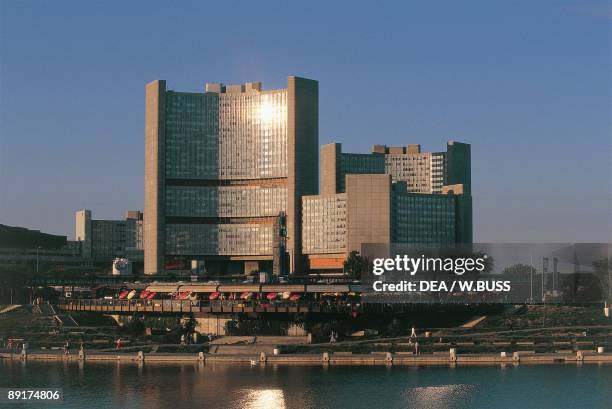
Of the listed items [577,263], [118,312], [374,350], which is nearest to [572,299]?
[577,263]

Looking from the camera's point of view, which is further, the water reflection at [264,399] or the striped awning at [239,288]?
the striped awning at [239,288]

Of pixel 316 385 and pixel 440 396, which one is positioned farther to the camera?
pixel 316 385

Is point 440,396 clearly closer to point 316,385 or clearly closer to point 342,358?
point 316,385

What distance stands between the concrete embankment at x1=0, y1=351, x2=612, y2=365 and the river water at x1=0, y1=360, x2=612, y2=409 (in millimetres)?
4198

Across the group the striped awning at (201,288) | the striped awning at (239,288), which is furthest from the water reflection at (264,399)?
the striped awning at (201,288)

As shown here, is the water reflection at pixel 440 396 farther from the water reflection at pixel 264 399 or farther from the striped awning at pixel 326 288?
the striped awning at pixel 326 288

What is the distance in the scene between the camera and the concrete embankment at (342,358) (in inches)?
5940

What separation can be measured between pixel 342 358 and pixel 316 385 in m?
24.3

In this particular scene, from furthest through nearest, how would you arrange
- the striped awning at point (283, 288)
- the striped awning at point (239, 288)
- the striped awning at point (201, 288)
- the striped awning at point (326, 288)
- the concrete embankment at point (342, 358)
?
the striped awning at point (201, 288), the striped awning at point (239, 288), the striped awning at point (326, 288), the striped awning at point (283, 288), the concrete embankment at point (342, 358)

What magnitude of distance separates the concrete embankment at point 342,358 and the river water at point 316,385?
4198mm

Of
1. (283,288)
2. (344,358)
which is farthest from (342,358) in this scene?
(283,288)

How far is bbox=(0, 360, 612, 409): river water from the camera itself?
119 metres

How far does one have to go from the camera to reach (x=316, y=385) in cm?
13200

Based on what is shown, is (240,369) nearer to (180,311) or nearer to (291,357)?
(291,357)
